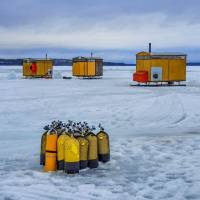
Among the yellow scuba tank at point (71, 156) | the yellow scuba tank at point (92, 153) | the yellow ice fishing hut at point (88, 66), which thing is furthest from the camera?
the yellow ice fishing hut at point (88, 66)

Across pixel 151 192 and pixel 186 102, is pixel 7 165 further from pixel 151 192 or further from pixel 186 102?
pixel 186 102

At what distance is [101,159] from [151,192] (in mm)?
2310

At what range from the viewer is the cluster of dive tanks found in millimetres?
8672

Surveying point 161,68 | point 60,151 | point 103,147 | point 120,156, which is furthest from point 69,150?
point 161,68

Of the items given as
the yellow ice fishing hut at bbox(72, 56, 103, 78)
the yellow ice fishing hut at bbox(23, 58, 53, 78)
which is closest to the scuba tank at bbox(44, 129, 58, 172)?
the yellow ice fishing hut at bbox(72, 56, 103, 78)

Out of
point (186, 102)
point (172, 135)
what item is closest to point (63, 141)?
point (172, 135)

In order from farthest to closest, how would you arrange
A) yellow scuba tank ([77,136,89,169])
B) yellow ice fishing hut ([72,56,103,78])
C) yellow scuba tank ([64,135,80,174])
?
yellow ice fishing hut ([72,56,103,78]), yellow scuba tank ([77,136,89,169]), yellow scuba tank ([64,135,80,174])

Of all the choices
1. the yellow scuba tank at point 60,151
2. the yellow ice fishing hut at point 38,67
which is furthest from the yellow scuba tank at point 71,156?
the yellow ice fishing hut at point 38,67

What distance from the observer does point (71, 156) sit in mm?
8688

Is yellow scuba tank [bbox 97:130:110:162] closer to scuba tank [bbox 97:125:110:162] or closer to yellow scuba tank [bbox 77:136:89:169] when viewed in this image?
scuba tank [bbox 97:125:110:162]

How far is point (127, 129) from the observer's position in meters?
14.1

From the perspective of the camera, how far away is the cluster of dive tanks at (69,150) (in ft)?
28.5

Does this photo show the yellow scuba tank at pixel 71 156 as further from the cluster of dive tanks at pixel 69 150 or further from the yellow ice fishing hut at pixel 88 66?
the yellow ice fishing hut at pixel 88 66

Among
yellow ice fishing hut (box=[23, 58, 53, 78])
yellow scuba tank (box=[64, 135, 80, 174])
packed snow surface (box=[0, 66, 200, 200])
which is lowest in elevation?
packed snow surface (box=[0, 66, 200, 200])
